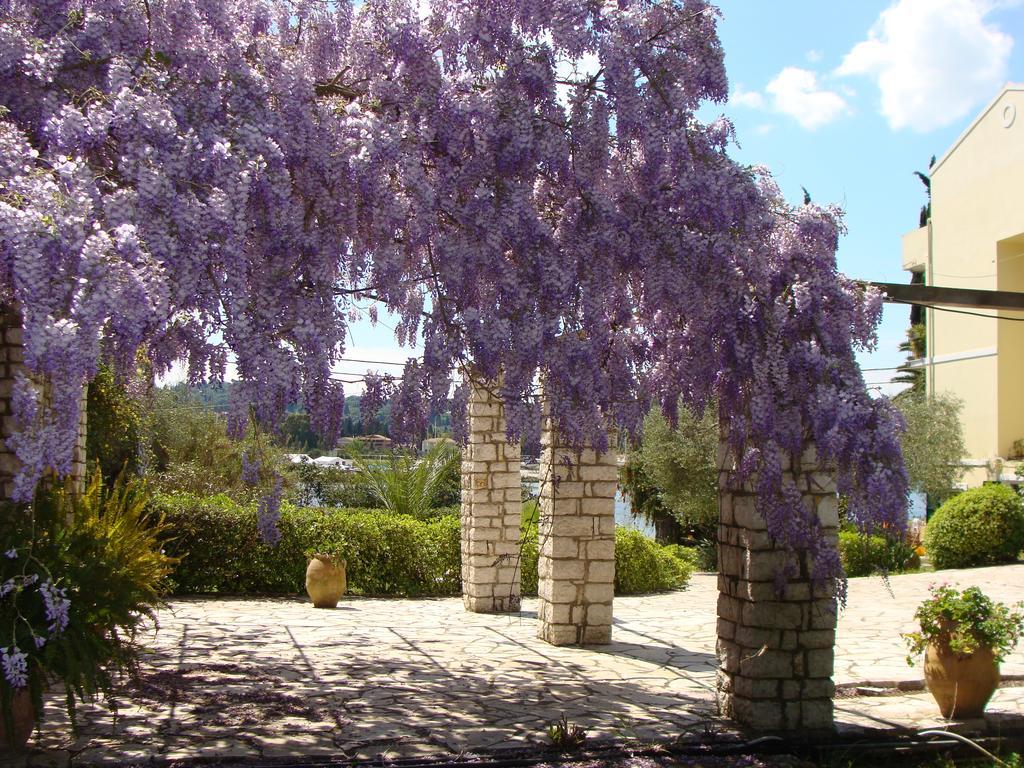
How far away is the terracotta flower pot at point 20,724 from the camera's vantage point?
4.36 m

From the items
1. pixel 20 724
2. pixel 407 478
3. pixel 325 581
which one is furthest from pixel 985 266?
pixel 20 724

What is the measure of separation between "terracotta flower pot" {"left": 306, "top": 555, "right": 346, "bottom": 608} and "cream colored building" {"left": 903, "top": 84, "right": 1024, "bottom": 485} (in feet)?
46.5

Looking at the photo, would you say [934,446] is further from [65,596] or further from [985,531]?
[65,596]

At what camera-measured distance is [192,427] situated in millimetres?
18812

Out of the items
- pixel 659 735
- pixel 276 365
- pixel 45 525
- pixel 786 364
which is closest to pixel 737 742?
pixel 659 735

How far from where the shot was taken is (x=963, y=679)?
17.9ft

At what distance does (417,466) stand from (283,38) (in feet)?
36.0

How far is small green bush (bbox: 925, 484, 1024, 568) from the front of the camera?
43.2 feet

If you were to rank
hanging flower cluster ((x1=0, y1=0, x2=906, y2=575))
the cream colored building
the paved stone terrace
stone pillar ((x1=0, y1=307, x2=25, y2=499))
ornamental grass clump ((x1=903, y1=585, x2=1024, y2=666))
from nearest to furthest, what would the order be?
hanging flower cluster ((x1=0, y1=0, x2=906, y2=575)) < the paved stone terrace < ornamental grass clump ((x1=903, y1=585, x2=1024, y2=666)) < stone pillar ((x1=0, y1=307, x2=25, y2=499)) < the cream colored building

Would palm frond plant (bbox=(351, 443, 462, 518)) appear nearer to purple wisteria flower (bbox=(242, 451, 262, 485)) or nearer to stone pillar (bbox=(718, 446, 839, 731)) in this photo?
stone pillar (bbox=(718, 446, 839, 731))

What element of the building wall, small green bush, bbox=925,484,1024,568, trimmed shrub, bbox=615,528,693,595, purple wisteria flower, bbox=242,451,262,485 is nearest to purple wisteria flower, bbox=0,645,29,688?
purple wisteria flower, bbox=242,451,262,485

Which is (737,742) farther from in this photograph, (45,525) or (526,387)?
(45,525)

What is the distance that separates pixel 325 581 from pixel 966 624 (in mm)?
6735

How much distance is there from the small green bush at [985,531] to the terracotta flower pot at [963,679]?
8439 mm
